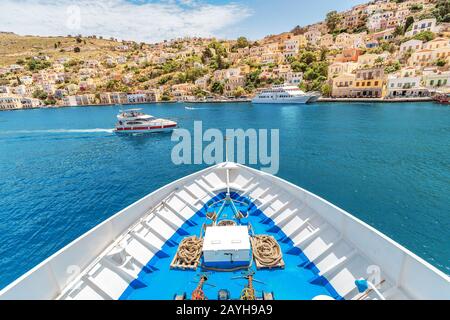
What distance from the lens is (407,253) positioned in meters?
5.91

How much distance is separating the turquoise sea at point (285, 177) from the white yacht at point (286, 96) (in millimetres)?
36832

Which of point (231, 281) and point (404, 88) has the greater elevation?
point (404, 88)

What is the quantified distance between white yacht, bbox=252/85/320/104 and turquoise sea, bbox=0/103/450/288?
121 ft

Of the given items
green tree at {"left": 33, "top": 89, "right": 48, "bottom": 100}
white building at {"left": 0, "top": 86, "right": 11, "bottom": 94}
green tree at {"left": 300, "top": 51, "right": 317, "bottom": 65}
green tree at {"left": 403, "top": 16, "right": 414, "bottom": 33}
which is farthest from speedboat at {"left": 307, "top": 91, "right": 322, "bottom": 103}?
white building at {"left": 0, "top": 86, "right": 11, "bottom": 94}

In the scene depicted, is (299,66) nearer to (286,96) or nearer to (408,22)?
(286,96)

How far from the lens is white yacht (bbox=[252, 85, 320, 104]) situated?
8038cm

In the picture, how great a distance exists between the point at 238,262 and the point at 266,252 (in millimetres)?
1299

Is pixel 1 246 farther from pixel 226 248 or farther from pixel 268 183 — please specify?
pixel 268 183

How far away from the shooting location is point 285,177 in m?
23.1

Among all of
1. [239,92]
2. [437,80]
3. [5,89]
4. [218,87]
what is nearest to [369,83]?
[437,80]

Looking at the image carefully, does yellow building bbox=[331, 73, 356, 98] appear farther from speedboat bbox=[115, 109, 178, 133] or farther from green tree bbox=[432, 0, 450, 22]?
speedboat bbox=[115, 109, 178, 133]

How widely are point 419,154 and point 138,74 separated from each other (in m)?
159

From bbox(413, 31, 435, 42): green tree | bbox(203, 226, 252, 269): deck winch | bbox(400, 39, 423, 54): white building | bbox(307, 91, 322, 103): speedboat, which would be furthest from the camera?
bbox(413, 31, 435, 42): green tree
